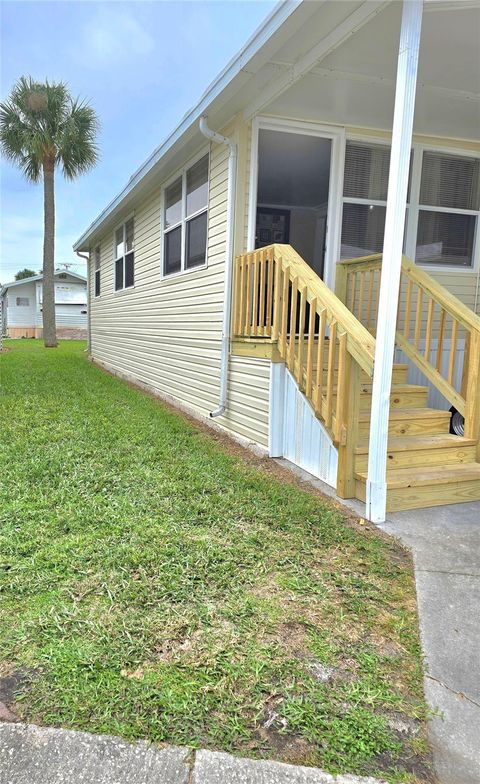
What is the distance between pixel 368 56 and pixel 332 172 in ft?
5.05

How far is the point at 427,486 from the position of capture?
3674mm

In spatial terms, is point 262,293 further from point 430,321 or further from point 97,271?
point 97,271

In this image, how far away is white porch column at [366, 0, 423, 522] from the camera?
3.05 m

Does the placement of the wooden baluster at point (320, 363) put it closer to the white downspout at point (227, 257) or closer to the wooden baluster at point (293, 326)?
the wooden baluster at point (293, 326)

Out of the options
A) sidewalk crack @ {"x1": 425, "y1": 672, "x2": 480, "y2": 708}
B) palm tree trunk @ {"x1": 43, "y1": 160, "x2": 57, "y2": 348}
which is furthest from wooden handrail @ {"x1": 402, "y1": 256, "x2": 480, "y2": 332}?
palm tree trunk @ {"x1": 43, "y1": 160, "x2": 57, "y2": 348}

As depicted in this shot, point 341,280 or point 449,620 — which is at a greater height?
point 341,280

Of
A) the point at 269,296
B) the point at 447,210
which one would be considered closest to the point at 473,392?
the point at 269,296

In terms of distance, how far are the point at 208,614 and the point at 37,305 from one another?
3411cm

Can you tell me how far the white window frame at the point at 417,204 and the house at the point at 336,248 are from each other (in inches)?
0.7

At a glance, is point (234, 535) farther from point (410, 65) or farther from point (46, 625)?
point (410, 65)

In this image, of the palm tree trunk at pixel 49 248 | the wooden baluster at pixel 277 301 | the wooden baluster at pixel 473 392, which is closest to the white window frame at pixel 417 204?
the wooden baluster at pixel 277 301

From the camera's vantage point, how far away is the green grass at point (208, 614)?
1694 mm

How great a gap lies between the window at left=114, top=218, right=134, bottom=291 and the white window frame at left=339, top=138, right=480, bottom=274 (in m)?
5.41

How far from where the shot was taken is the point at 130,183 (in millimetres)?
8352
